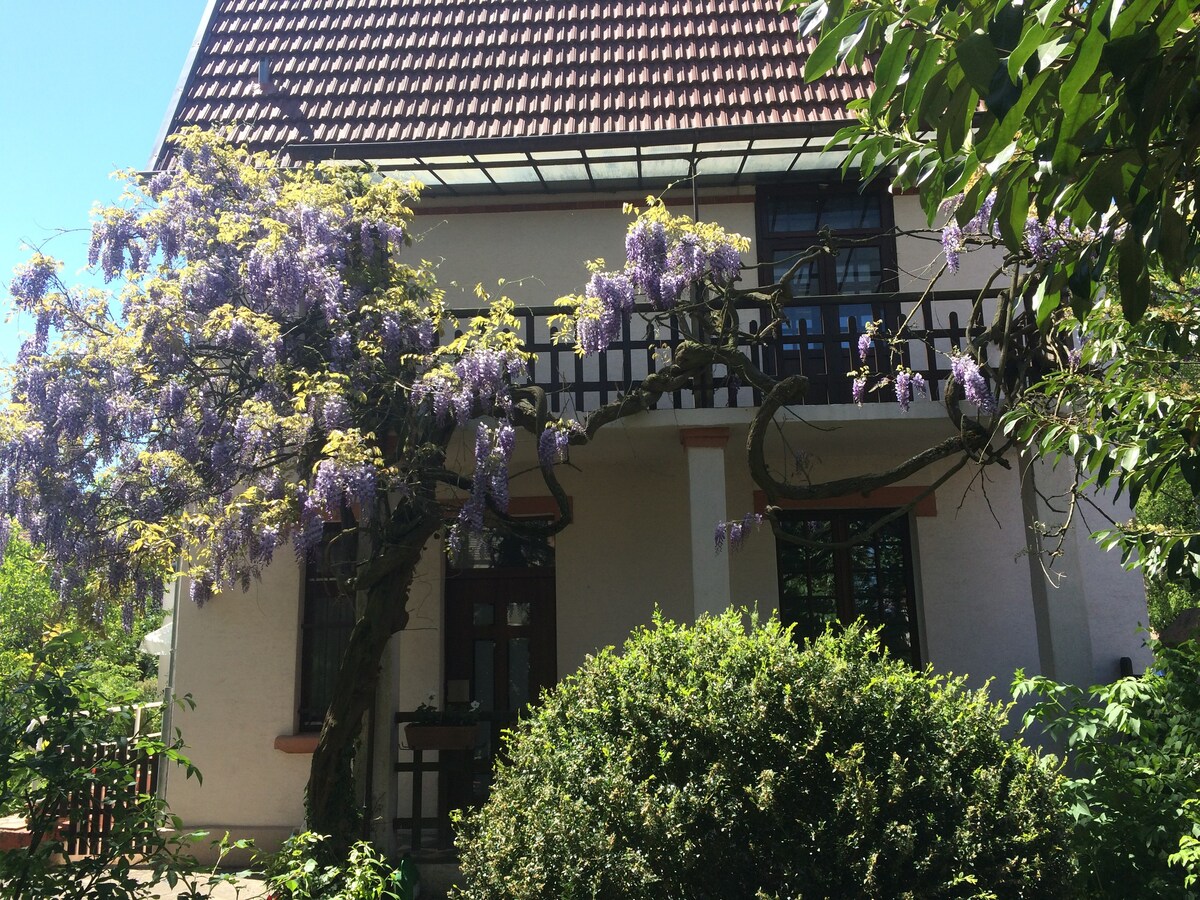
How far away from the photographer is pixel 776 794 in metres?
3.65

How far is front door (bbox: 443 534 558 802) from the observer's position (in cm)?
950

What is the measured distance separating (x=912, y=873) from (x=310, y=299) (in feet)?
19.3

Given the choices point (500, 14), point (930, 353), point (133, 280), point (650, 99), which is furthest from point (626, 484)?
point (500, 14)

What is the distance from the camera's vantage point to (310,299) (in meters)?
7.48

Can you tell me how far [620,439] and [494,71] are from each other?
453cm

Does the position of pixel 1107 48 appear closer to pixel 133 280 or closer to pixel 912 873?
pixel 912 873

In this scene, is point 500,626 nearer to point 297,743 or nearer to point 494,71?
point 297,743

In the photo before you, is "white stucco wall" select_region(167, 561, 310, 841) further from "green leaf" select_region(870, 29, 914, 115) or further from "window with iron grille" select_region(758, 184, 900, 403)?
"green leaf" select_region(870, 29, 914, 115)

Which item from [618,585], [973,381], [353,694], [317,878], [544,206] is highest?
[544,206]

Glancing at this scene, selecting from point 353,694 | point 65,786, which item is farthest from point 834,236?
point 65,786

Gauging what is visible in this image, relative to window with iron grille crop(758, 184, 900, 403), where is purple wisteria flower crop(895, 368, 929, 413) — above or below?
below

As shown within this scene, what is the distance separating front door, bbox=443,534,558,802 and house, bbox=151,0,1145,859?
22 mm

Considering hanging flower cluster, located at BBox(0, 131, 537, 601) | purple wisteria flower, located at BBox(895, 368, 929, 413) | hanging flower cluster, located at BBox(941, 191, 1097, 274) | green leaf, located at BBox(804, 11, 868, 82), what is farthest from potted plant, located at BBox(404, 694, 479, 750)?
green leaf, located at BBox(804, 11, 868, 82)

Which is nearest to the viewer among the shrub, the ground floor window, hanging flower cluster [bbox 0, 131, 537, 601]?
the shrub
